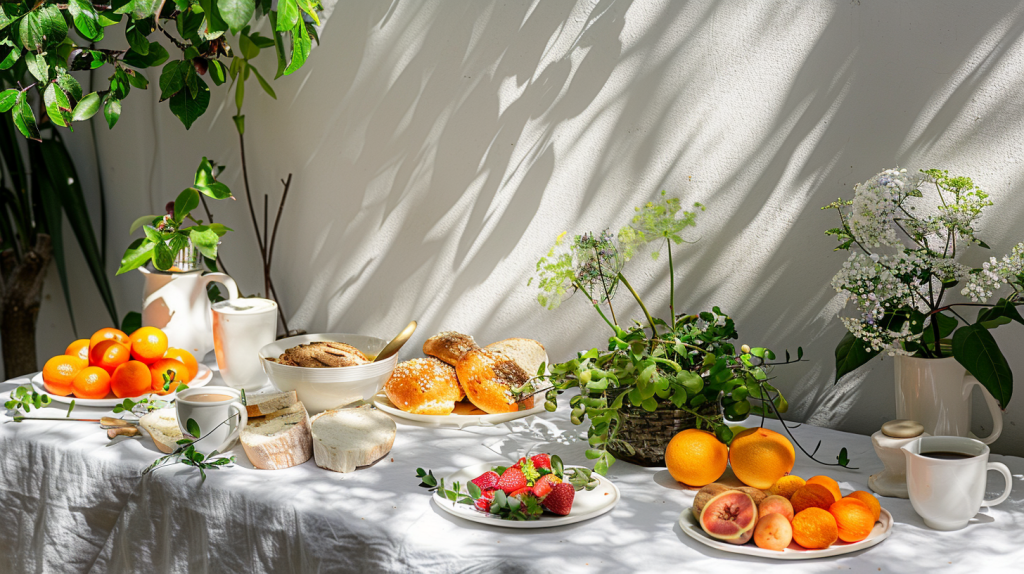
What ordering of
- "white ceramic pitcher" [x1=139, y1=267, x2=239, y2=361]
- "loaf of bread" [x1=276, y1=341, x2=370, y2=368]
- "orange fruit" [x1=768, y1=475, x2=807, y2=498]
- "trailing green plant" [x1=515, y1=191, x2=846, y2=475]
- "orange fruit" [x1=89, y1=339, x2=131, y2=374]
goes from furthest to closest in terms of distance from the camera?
"white ceramic pitcher" [x1=139, y1=267, x2=239, y2=361] → "orange fruit" [x1=89, y1=339, x2=131, y2=374] → "loaf of bread" [x1=276, y1=341, x2=370, y2=368] → "trailing green plant" [x1=515, y1=191, x2=846, y2=475] → "orange fruit" [x1=768, y1=475, x2=807, y2=498]

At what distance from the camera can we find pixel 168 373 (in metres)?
1.39

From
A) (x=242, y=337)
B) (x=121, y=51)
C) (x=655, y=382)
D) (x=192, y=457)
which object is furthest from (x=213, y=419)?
(x=121, y=51)

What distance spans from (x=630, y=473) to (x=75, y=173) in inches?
75.5

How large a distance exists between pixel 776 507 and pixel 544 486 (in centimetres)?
27

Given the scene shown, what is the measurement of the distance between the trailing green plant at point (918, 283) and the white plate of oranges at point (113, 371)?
1.14m

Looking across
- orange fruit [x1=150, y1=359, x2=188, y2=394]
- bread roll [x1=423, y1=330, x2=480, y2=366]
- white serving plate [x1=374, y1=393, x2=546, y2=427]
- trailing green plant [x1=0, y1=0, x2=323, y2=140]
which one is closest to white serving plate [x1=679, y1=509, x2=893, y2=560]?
white serving plate [x1=374, y1=393, x2=546, y2=427]

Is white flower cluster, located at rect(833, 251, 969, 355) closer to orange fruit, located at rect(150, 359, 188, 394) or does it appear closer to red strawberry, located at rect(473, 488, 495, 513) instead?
red strawberry, located at rect(473, 488, 495, 513)

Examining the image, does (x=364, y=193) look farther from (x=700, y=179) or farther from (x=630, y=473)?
→ (x=630, y=473)

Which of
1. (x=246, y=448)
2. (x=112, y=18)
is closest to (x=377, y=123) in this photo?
(x=112, y=18)

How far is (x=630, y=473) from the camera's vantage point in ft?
3.54

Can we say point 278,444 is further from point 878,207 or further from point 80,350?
point 878,207

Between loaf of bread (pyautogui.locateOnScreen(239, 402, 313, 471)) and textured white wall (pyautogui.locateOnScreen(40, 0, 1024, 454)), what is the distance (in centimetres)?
57

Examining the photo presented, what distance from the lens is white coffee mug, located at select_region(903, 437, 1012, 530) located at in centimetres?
84

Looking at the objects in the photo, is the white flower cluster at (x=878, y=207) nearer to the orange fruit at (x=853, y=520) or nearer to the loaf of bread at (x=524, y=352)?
the orange fruit at (x=853, y=520)
